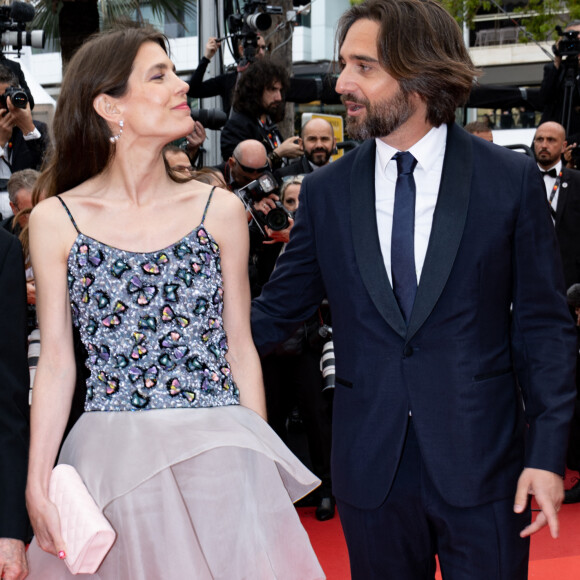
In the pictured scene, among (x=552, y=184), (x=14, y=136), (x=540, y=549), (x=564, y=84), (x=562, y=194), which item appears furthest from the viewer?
(x=564, y=84)

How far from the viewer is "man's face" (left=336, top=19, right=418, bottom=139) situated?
2396 mm

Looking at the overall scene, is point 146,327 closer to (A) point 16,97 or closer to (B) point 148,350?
(B) point 148,350

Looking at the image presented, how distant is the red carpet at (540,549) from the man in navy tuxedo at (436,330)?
2.16 m

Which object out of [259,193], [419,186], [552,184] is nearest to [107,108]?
[419,186]

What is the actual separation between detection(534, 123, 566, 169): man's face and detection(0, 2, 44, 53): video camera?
14.1 feet

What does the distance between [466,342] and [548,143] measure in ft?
19.6

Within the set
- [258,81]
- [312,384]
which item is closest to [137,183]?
[312,384]

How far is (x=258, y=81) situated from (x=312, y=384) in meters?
2.39

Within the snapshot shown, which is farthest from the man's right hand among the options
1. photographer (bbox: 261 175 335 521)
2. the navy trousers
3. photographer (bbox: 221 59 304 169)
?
the navy trousers

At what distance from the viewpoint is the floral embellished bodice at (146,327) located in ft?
7.14

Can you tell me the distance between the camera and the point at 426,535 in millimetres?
2352

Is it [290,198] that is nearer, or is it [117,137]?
[117,137]

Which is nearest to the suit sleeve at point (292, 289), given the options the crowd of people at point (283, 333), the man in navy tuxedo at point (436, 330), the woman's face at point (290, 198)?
the crowd of people at point (283, 333)

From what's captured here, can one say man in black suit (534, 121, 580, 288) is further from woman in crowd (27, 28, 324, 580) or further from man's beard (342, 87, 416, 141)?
woman in crowd (27, 28, 324, 580)
